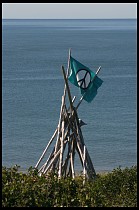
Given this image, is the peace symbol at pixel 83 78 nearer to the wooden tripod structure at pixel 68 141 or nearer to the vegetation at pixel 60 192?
the wooden tripod structure at pixel 68 141

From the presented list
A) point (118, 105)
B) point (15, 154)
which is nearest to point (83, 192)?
point (15, 154)

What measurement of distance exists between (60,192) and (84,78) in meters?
3.84

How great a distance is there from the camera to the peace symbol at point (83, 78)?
50.9 feet

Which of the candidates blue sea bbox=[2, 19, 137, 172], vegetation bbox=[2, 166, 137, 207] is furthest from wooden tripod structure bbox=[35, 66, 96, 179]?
blue sea bbox=[2, 19, 137, 172]

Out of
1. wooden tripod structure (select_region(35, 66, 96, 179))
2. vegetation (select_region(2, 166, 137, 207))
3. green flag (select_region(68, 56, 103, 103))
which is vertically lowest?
vegetation (select_region(2, 166, 137, 207))

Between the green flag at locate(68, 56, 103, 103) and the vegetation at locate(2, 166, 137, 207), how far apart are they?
268cm

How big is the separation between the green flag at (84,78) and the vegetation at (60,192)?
2677 millimetres

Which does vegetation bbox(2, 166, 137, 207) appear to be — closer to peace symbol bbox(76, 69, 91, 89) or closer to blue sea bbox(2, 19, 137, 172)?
peace symbol bbox(76, 69, 91, 89)

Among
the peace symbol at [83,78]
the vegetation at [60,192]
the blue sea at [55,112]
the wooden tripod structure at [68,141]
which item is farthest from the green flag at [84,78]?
the blue sea at [55,112]

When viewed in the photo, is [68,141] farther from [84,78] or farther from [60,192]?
[60,192]

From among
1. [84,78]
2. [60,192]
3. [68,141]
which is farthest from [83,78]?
[60,192]

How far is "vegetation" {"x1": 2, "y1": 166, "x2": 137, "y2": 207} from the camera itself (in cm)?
1176

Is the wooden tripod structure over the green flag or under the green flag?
under

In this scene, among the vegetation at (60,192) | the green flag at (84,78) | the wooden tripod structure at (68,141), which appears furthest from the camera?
the green flag at (84,78)
